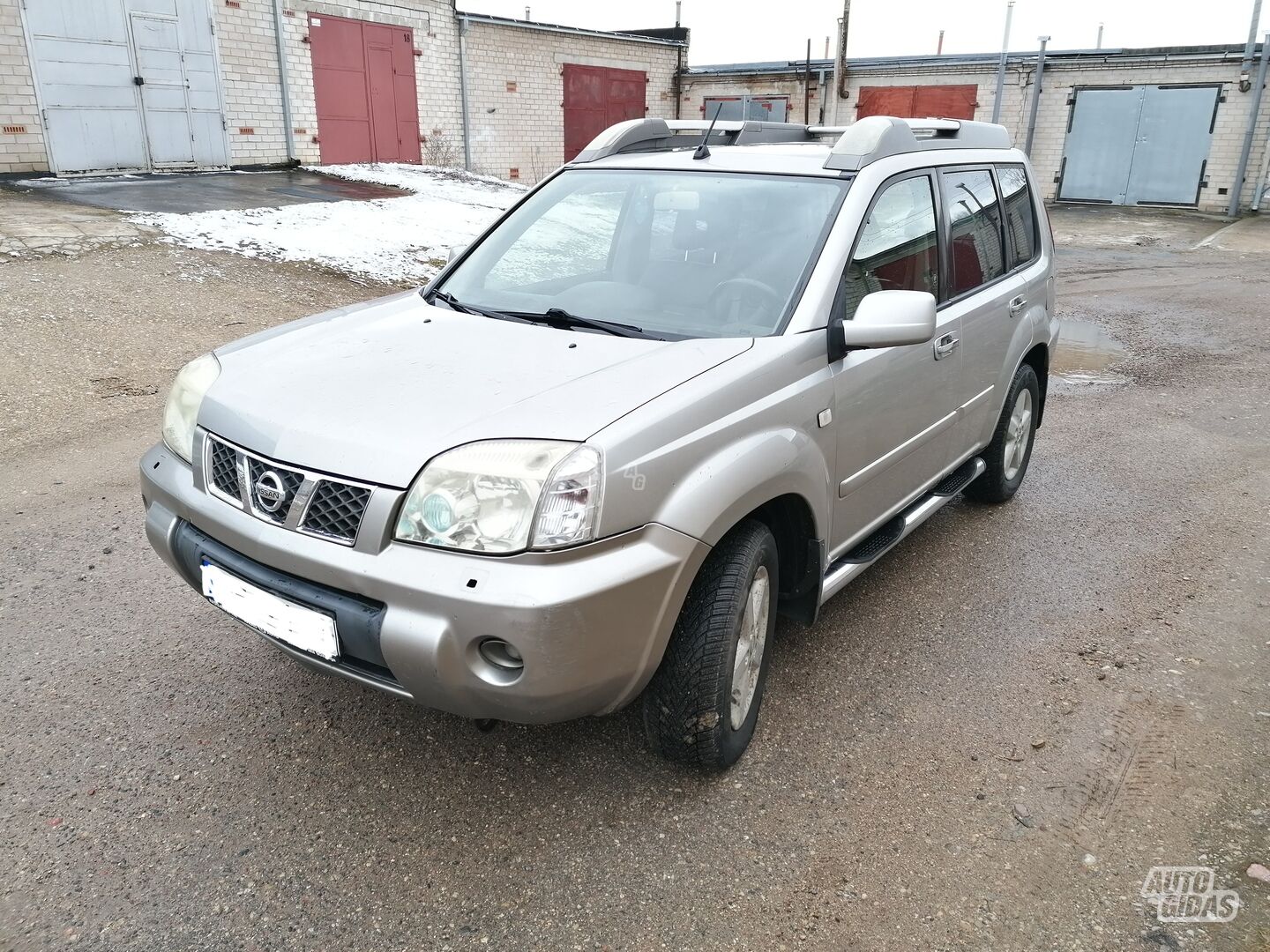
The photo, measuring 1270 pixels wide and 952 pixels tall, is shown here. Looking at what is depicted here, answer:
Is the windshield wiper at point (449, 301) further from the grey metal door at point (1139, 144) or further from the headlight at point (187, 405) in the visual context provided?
the grey metal door at point (1139, 144)

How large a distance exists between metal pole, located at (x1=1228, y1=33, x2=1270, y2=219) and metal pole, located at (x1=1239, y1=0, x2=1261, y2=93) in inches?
6.8

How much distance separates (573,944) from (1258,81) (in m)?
A: 23.9

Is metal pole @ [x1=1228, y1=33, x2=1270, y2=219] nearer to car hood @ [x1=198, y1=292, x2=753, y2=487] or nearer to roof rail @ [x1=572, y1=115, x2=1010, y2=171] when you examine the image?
roof rail @ [x1=572, y1=115, x2=1010, y2=171]

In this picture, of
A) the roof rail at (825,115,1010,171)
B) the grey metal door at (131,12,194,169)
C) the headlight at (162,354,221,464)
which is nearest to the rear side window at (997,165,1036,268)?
the roof rail at (825,115,1010,171)

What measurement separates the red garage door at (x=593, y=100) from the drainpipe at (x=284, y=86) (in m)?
7.38

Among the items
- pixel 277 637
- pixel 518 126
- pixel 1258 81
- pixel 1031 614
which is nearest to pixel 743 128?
pixel 1031 614

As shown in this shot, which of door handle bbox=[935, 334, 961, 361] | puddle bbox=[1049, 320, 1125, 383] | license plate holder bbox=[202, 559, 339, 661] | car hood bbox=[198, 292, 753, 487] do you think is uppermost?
car hood bbox=[198, 292, 753, 487]

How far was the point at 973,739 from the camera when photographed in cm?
288

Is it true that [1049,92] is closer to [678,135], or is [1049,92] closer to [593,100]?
[593,100]

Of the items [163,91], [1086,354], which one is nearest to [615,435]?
[1086,354]

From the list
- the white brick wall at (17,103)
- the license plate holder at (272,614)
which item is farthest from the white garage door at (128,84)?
the license plate holder at (272,614)

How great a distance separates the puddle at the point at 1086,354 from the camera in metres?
7.59

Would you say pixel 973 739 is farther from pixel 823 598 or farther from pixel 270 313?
pixel 270 313

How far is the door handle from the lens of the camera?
348 centimetres
